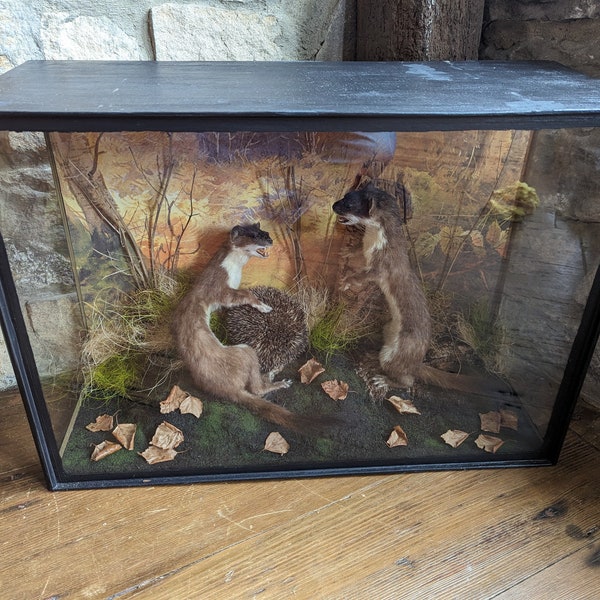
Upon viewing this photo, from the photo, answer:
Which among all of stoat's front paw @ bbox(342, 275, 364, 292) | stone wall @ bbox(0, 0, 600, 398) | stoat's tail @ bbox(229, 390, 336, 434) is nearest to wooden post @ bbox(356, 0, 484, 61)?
stone wall @ bbox(0, 0, 600, 398)

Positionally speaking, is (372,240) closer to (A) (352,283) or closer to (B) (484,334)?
(A) (352,283)

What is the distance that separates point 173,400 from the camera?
105 centimetres

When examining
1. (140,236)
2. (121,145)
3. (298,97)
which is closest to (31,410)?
(140,236)

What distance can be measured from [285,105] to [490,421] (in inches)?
26.2

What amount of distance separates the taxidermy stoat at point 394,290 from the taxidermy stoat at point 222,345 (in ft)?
0.49

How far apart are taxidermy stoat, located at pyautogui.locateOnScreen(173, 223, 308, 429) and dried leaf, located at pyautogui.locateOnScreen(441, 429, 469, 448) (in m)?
0.26

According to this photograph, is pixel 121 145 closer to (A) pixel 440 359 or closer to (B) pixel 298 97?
(B) pixel 298 97

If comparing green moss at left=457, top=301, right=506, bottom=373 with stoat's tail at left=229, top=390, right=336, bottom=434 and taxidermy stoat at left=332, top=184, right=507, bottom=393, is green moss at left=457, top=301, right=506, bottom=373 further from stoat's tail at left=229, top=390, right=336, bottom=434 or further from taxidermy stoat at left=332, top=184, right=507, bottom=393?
stoat's tail at left=229, top=390, right=336, bottom=434

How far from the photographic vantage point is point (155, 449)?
1.08m

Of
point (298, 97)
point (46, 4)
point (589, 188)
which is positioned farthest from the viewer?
point (46, 4)

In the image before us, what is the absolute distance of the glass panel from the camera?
2.99ft

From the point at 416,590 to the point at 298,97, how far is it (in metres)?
0.74

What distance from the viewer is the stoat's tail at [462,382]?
1057mm

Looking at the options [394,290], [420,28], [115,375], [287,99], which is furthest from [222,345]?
[420,28]
